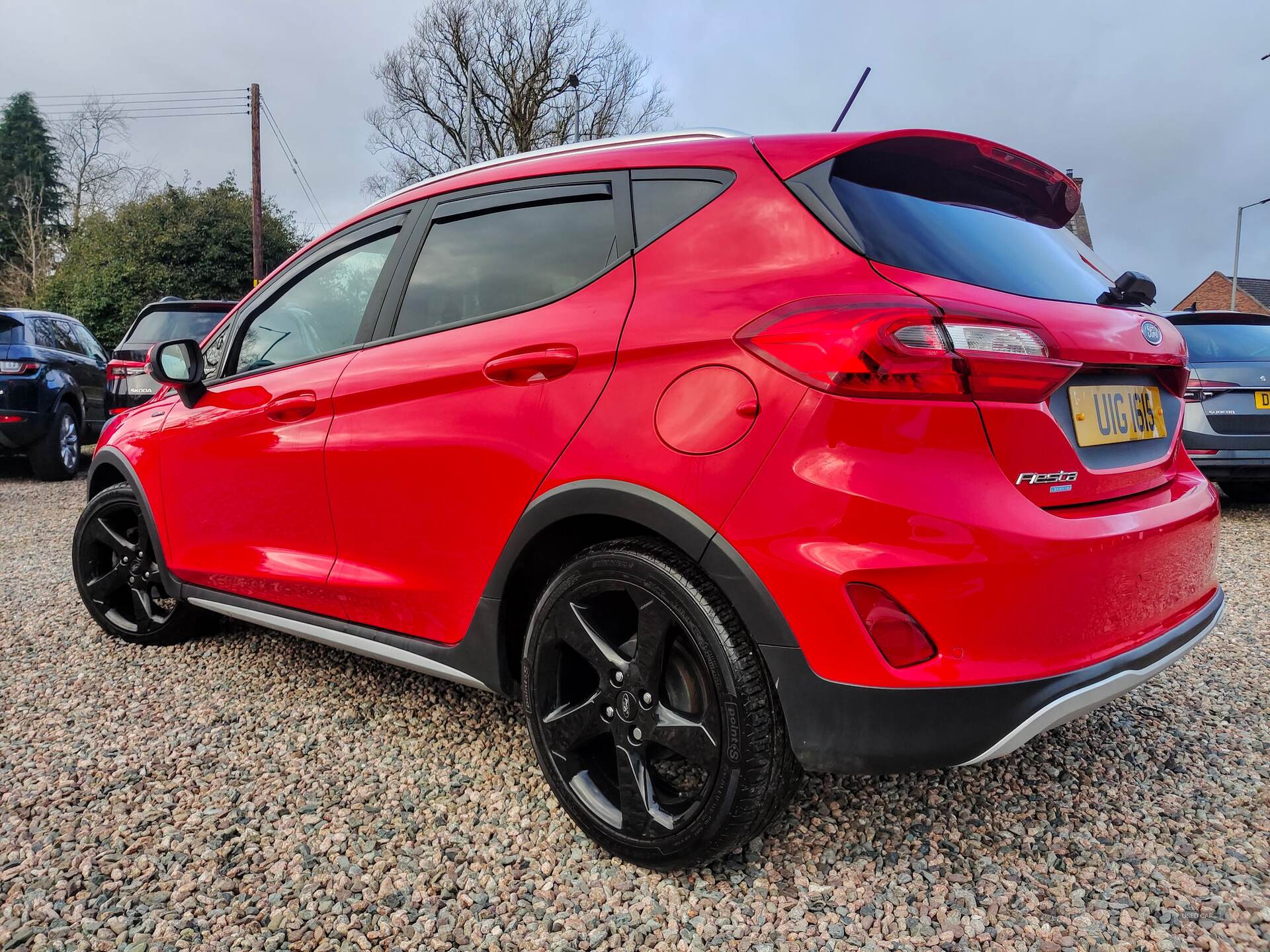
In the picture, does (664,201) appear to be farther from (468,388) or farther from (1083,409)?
(1083,409)

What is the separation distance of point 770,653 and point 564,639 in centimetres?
54

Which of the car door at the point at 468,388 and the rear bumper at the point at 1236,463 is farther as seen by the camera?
the rear bumper at the point at 1236,463

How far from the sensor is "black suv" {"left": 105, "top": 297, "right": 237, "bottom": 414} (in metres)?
8.29

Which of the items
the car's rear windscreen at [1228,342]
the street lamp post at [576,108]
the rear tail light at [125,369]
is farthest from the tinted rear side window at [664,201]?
the street lamp post at [576,108]

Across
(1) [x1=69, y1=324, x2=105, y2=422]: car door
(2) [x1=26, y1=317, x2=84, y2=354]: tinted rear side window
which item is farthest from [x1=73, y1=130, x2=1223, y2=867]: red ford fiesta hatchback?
(1) [x1=69, y1=324, x2=105, y2=422]: car door

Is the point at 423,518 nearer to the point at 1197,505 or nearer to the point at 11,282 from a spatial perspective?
the point at 1197,505

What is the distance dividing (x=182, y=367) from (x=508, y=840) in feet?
7.10

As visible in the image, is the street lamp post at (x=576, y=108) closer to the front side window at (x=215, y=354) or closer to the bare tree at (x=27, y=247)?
the bare tree at (x=27, y=247)

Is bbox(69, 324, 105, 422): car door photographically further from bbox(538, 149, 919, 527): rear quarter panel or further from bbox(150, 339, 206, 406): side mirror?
bbox(538, 149, 919, 527): rear quarter panel

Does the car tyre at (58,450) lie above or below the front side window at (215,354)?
below

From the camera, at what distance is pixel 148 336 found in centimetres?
850

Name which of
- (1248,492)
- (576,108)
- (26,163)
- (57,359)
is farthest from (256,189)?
(26,163)

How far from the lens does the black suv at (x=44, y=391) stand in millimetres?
8023

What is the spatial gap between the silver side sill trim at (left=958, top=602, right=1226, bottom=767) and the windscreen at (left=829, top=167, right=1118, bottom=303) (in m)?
0.80
